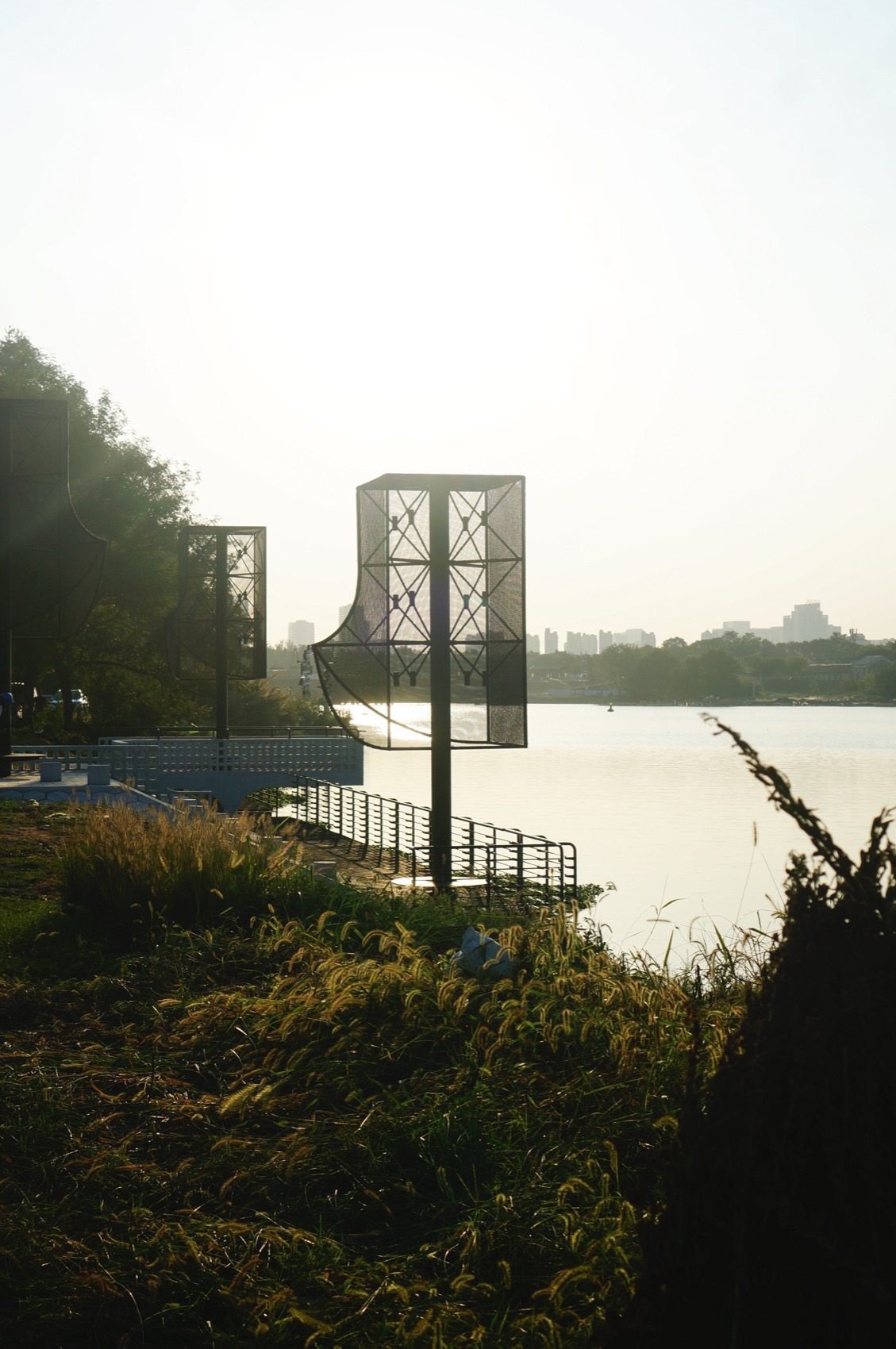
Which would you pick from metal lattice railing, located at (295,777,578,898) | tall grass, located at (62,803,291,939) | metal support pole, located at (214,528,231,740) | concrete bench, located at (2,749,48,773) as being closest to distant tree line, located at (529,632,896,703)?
metal lattice railing, located at (295,777,578,898)

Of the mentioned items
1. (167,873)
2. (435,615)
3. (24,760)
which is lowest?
(24,760)

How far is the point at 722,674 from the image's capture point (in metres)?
130

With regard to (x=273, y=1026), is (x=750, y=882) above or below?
below

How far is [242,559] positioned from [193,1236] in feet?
93.8

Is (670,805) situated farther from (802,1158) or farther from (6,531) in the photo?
(802,1158)

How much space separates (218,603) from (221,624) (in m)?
0.56

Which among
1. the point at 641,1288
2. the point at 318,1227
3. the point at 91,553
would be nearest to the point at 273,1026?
the point at 318,1227

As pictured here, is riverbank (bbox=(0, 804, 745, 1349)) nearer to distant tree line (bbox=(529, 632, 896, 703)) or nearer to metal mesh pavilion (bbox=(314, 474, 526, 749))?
metal mesh pavilion (bbox=(314, 474, 526, 749))

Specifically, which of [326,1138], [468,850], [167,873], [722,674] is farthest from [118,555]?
[722,674]

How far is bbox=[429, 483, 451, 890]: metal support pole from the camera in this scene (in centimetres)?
1664

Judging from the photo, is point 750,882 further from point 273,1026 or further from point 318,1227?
point 318,1227

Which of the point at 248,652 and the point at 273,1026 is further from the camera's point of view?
the point at 248,652

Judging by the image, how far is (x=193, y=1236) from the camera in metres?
3.69

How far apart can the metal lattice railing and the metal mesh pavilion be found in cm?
178
